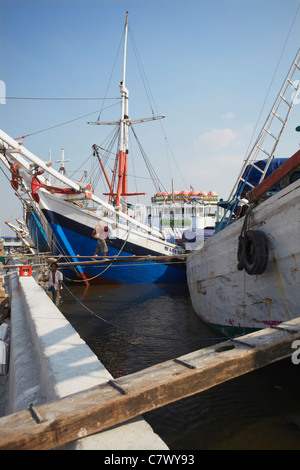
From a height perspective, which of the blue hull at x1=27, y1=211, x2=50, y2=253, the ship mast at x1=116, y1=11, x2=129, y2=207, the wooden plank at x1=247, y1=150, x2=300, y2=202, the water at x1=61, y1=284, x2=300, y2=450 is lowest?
the water at x1=61, y1=284, x2=300, y2=450

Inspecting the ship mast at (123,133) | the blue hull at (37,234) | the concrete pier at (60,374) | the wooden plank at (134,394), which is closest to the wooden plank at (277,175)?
the wooden plank at (134,394)

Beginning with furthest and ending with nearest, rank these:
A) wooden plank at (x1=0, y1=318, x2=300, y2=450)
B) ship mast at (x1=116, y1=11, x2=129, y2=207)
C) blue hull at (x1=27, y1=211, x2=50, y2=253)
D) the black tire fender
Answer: blue hull at (x1=27, y1=211, x2=50, y2=253), ship mast at (x1=116, y1=11, x2=129, y2=207), the black tire fender, wooden plank at (x1=0, y1=318, x2=300, y2=450)

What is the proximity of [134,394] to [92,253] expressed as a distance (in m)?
13.6

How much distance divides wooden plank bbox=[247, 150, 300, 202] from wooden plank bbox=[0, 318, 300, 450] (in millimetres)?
1966

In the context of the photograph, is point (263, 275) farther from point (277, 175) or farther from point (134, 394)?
point (134, 394)

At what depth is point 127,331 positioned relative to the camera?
761 cm

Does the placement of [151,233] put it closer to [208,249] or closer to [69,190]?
[69,190]

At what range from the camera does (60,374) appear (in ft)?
9.15

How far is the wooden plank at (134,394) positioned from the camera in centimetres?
180

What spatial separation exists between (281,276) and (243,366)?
5.44ft

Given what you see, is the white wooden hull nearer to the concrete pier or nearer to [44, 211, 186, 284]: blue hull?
the concrete pier

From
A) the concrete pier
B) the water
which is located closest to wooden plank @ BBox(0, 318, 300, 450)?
the concrete pier

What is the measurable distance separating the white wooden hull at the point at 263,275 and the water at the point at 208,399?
732 millimetres

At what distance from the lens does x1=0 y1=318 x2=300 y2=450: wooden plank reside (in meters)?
1.80
